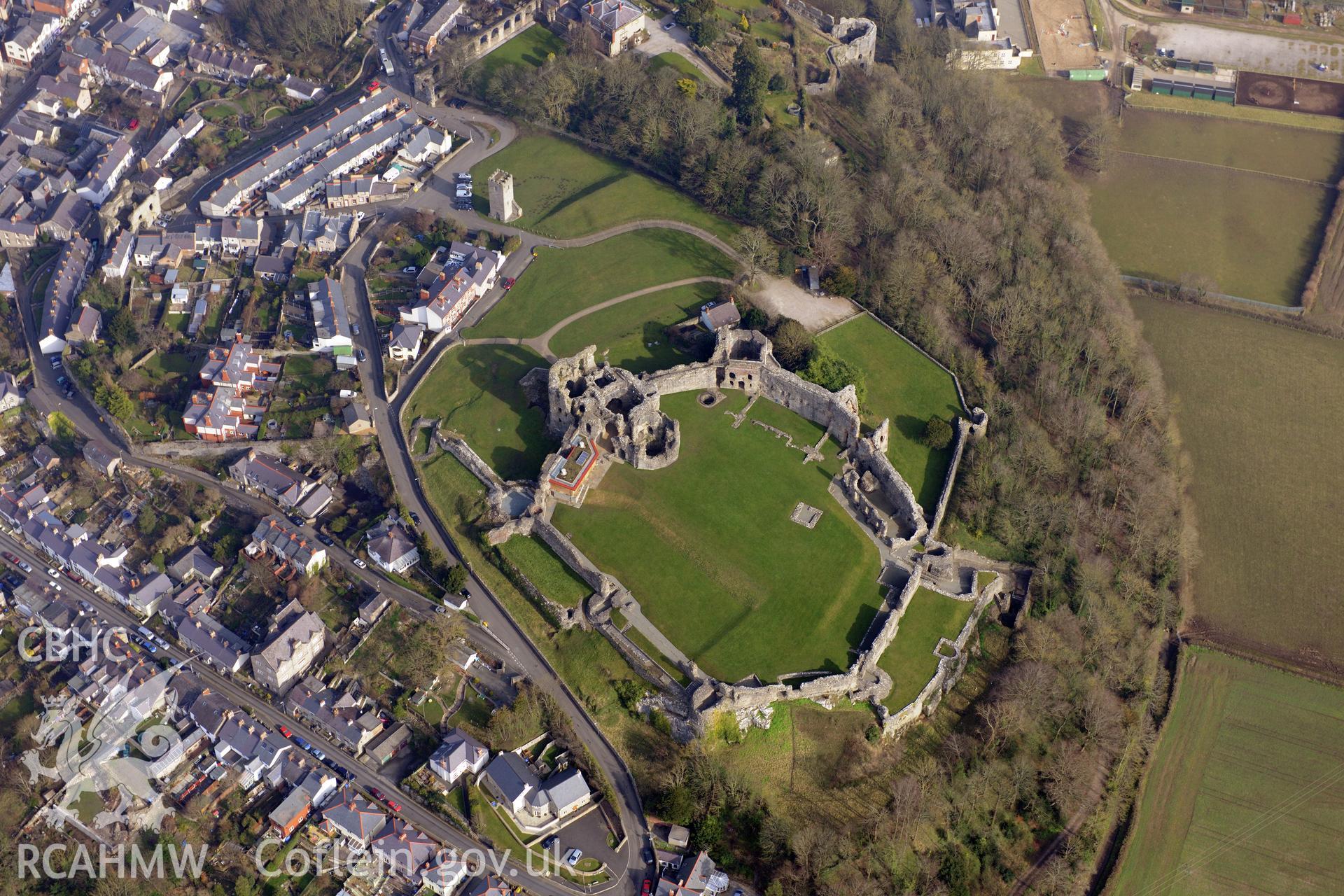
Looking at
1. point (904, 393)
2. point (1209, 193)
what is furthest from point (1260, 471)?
point (1209, 193)

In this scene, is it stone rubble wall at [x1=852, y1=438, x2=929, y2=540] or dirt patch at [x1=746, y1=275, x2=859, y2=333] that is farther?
dirt patch at [x1=746, y1=275, x2=859, y2=333]

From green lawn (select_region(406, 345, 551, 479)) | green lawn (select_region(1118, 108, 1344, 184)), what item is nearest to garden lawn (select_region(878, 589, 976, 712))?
green lawn (select_region(406, 345, 551, 479))

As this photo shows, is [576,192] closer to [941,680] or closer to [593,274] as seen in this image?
[593,274]

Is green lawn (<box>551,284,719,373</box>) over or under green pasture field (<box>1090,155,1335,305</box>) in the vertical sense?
over

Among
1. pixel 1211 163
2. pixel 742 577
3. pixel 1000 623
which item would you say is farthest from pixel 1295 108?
pixel 742 577

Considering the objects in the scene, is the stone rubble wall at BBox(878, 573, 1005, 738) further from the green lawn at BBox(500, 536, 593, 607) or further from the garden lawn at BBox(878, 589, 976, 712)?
the green lawn at BBox(500, 536, 593, 607)

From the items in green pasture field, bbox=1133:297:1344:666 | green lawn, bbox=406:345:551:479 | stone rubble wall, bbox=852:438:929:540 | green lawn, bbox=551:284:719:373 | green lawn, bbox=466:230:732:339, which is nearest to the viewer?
stone rubble wall, bbox=852:438:929:540

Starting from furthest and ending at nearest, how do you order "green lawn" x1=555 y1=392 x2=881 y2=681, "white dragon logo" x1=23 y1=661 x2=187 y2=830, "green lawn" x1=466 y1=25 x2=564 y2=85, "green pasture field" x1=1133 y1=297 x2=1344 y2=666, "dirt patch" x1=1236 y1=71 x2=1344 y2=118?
"dirt patch" x1=1236 y1=71 x2=1344 y2=118, "green lawn" x1=466 y1=25 x2=564 y2=85, "green pasture field" x1=1133 y1=297 x2=1344 y2=666, "green lawn" x1=555 y1=392 x2=881 y2=681, "white dragon logo" x1=23 y1=661 x2=187 y2=830
